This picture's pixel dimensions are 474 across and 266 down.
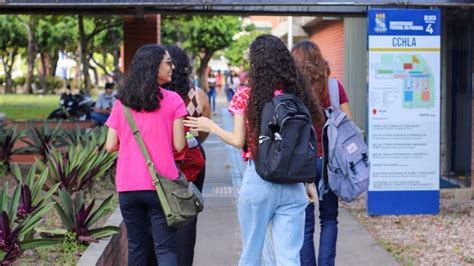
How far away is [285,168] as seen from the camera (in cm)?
477

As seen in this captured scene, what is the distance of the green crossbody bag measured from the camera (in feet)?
16.7

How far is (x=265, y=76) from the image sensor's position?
4.90 meters

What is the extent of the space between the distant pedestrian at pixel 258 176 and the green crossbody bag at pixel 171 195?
356mm

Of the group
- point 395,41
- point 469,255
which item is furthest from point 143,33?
point 469,255

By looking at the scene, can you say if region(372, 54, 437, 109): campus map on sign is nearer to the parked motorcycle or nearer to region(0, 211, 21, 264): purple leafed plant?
region(0, 211, 21, 264): purple leafed plant

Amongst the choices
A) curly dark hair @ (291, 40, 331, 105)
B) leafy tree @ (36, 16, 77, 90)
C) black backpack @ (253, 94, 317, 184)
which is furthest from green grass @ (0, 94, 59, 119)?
black backpack @ (253, 94, 317, 184)

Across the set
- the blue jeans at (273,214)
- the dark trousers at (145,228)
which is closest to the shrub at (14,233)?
the dark trousers at (145,228)

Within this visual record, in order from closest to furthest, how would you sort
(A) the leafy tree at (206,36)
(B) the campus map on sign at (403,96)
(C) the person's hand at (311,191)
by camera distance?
(C) the person's hand at (311,191)
(B) the campus map on sign at (403,96)
(A) the leafy tree at (206,36)

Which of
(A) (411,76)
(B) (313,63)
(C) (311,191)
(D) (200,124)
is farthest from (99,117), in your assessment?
(D) (200,124)

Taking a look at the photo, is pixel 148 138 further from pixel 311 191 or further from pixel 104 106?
pixel 104 106

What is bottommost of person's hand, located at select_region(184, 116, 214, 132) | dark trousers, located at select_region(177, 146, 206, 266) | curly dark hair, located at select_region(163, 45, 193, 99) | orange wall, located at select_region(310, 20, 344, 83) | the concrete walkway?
the concrete walkway

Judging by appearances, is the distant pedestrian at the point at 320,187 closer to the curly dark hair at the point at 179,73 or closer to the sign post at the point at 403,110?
the curly dark hair at the point at 179,73

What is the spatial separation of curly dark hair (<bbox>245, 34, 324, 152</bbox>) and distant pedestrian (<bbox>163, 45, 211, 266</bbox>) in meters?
0.87

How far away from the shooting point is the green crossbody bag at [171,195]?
5082 mm
